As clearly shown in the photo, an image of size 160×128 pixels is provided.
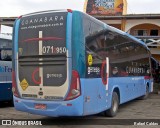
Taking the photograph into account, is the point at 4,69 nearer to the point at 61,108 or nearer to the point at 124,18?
the point at 61,108

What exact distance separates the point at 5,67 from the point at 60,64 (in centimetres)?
507

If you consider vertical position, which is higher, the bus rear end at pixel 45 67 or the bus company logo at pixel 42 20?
the bus company logo at pixel 42 20

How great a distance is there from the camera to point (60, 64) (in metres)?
8.91

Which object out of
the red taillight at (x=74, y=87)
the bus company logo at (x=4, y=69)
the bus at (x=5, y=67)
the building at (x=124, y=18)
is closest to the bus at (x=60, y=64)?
the red taillight at (x=74, y=87)

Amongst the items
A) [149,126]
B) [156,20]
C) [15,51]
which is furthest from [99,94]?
[156,20]

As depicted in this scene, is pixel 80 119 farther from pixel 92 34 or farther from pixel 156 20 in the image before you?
pixel 156 20

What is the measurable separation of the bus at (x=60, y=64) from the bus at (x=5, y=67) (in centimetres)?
368

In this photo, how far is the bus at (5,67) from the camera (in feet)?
43.4

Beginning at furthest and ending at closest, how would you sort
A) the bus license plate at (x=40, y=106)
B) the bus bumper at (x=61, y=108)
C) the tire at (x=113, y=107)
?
1. the tire at (x=113, y=107)
2. the bus license plate at (x=40, y=106)
3. the bus bumper at (x=61, y=108)

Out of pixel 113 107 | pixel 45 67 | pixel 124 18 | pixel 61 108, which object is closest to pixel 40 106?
pixel 61 108

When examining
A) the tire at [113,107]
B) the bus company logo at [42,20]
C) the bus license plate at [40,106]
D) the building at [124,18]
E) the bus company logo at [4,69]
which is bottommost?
the tire at [113,107]

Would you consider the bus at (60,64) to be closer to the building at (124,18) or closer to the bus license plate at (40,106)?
the bus license plate at (40,106)

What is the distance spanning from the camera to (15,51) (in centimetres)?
→ 972

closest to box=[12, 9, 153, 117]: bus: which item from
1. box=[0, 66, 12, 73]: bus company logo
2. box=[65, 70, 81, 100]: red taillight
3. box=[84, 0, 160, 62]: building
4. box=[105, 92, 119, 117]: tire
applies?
box=[65, 70, 81, 100]: red taillight
